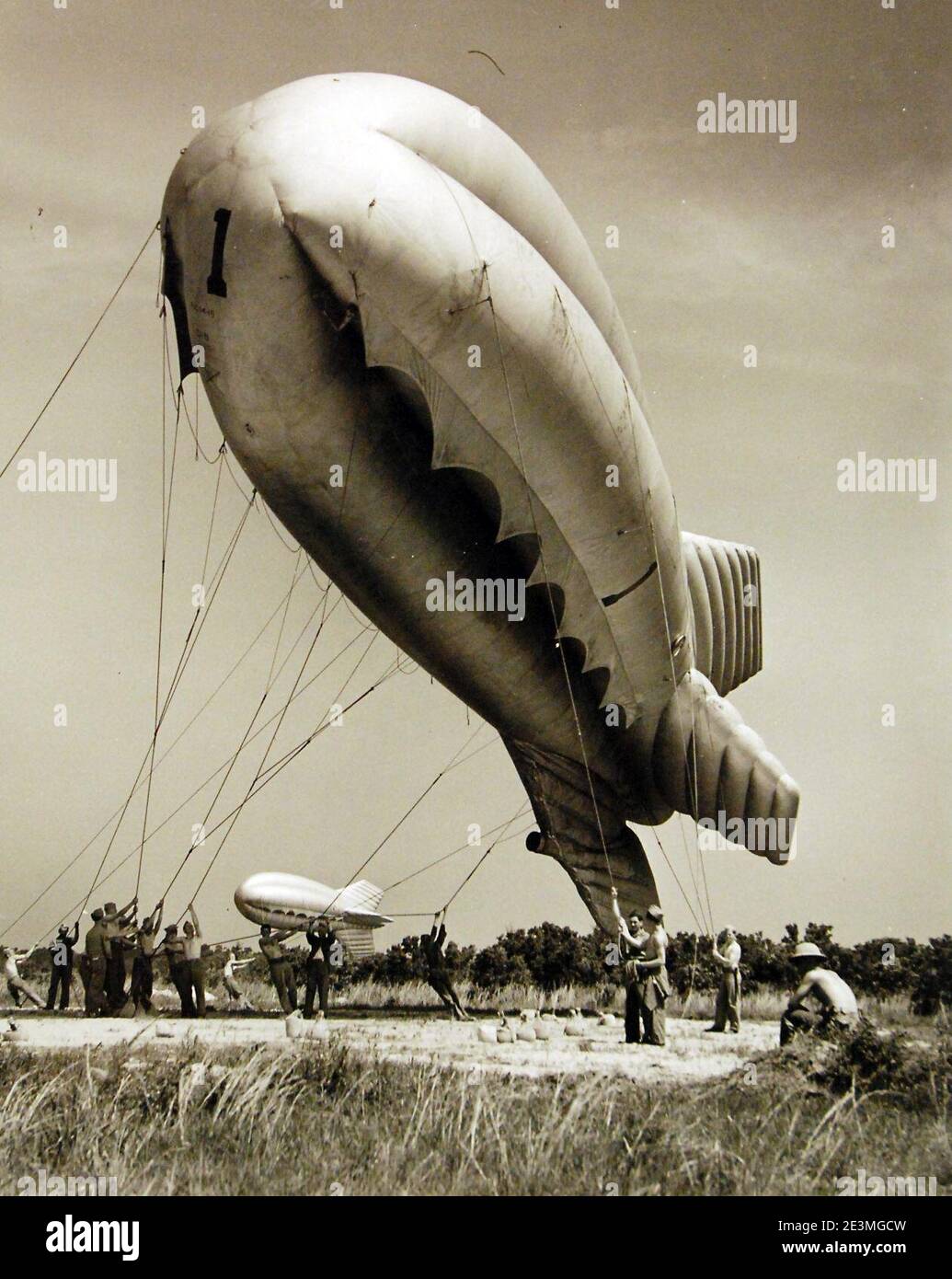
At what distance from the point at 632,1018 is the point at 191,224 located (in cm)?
1008

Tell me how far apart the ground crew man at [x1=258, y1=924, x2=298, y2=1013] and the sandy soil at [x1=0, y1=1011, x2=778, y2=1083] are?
1.10 metres

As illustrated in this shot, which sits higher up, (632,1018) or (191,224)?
(191,224)

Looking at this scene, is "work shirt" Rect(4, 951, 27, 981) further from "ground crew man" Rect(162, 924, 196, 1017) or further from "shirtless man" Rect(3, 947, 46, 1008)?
"ground crew man" Rect(162, 924, 196, 1017)

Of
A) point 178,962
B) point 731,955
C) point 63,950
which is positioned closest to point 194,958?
point 178,962

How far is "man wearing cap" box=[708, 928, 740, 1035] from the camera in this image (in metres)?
17.5

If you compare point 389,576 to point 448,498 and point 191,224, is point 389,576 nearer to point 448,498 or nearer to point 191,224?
point 448,498

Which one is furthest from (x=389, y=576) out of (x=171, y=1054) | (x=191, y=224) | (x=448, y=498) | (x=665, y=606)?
(x=171, y=1054)

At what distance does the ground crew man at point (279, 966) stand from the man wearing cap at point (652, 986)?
5783mm

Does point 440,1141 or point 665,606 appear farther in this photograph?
point 665,606

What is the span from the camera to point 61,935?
20.0 m

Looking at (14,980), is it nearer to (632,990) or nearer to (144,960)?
(144,960)
